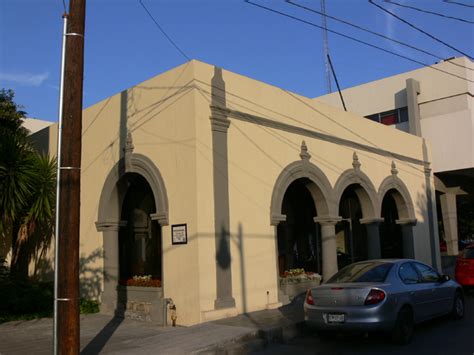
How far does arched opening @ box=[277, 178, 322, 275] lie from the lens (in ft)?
54.8

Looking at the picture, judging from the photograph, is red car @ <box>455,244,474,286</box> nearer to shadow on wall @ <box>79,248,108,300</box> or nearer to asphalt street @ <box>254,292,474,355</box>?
asphalt street @ <box>254,292,474,355</box>

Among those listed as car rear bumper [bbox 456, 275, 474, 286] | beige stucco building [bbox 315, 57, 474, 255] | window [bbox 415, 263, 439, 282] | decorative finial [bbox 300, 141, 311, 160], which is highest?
beige stucco building [bbox 315, 57, 474, 255]

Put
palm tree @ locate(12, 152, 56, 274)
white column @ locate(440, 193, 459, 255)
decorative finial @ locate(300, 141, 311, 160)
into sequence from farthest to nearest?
white column @ locate(440, 193, 459, 255)
decorative finial @ locate(300, 141, 311, 160)
palm tree @ locate(12, 152, 56, 274)

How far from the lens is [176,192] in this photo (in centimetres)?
1092

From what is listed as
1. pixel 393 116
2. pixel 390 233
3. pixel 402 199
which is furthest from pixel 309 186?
pixel 393 116

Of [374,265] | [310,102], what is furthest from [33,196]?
[374,265]

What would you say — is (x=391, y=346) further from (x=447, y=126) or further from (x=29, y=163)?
(x=447, y=126)

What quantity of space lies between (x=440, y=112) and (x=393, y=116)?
243 centimetres

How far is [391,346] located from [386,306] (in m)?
0.71

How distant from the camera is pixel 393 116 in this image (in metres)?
25.1

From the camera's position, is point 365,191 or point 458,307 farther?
point 365,191

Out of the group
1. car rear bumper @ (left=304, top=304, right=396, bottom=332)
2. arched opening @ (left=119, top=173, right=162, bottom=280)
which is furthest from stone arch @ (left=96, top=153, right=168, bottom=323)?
car rear bumper @ (left=304, top=304, right=396, bottom=332)

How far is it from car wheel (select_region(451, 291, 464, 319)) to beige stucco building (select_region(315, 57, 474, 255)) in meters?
12.9

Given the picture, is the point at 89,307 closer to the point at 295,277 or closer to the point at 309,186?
the point at 295,277
